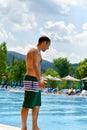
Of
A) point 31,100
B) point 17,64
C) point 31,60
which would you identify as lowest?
point 31,100

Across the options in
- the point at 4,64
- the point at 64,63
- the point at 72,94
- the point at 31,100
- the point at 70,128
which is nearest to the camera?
the point at 31,100

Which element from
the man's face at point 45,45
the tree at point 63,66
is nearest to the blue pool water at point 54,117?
the man's face at point 45,45

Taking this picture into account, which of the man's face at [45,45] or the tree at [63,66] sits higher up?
the tree at [63,66]

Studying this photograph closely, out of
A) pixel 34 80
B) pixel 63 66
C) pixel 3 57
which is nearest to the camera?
pixel 34 80

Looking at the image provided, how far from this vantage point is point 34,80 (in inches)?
194

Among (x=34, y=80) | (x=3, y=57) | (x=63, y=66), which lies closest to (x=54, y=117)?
(x=34, y=80)

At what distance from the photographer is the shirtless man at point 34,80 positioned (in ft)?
15.9

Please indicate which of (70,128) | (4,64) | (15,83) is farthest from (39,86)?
(15,83)

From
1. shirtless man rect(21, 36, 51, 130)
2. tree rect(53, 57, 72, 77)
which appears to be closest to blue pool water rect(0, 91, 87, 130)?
shirtless man rect(21, 36, 51, 130)

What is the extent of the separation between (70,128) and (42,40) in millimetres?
4423

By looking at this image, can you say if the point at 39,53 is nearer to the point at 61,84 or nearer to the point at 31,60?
the point at 31,60

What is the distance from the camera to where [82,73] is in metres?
60.6

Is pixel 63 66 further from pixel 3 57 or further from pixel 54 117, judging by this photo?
pixel 54 117

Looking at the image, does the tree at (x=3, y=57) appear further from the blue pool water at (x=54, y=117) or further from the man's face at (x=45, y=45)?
the man's face at (x=45, y=45)
